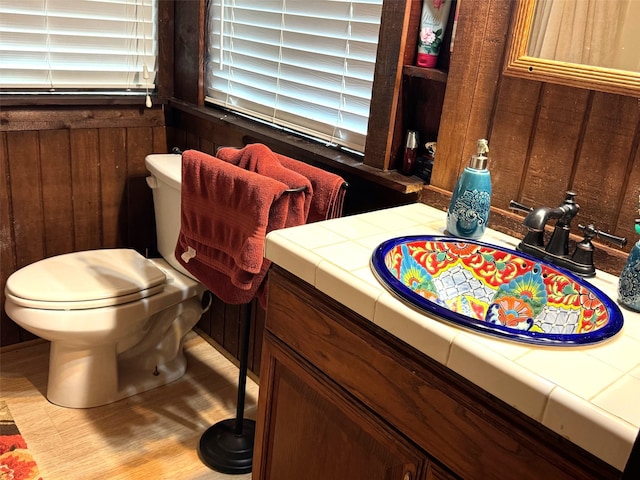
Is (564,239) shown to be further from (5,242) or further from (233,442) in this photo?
(5,242)

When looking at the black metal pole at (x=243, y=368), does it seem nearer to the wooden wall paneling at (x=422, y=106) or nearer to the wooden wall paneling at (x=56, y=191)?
the wooden wall paneling at (x=422, y=106)

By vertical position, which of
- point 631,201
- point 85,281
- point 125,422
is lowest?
point 125,422

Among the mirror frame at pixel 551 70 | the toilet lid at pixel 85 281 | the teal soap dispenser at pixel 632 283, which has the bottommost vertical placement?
the toilet lid at pixel 85 281

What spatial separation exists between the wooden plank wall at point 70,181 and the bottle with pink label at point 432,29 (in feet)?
4.02

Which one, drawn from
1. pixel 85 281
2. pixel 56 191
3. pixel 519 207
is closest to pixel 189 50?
pixel 56 191

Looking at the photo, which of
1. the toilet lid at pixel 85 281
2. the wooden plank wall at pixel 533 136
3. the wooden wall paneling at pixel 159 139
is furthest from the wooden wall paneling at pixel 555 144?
the wooden wall paneling at pixel 159 139

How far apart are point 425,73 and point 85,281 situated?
119 cm

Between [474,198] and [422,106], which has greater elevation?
[422,106]

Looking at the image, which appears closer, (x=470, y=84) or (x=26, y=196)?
(x=470, y=84)

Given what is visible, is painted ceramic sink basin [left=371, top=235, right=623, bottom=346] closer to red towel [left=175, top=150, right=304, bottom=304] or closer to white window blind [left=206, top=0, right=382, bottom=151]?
red towel [left=175, top=150, right=304, bottom=304]

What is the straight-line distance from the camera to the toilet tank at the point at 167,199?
1.96 meters

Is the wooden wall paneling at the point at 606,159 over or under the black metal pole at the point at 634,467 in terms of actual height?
over

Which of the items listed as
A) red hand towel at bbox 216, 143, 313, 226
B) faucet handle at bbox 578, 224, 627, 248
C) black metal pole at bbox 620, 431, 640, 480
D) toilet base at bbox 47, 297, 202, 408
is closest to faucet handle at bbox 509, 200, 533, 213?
faucet handle at bbox 578, 224, 627, 248

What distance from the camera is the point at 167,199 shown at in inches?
79.7
